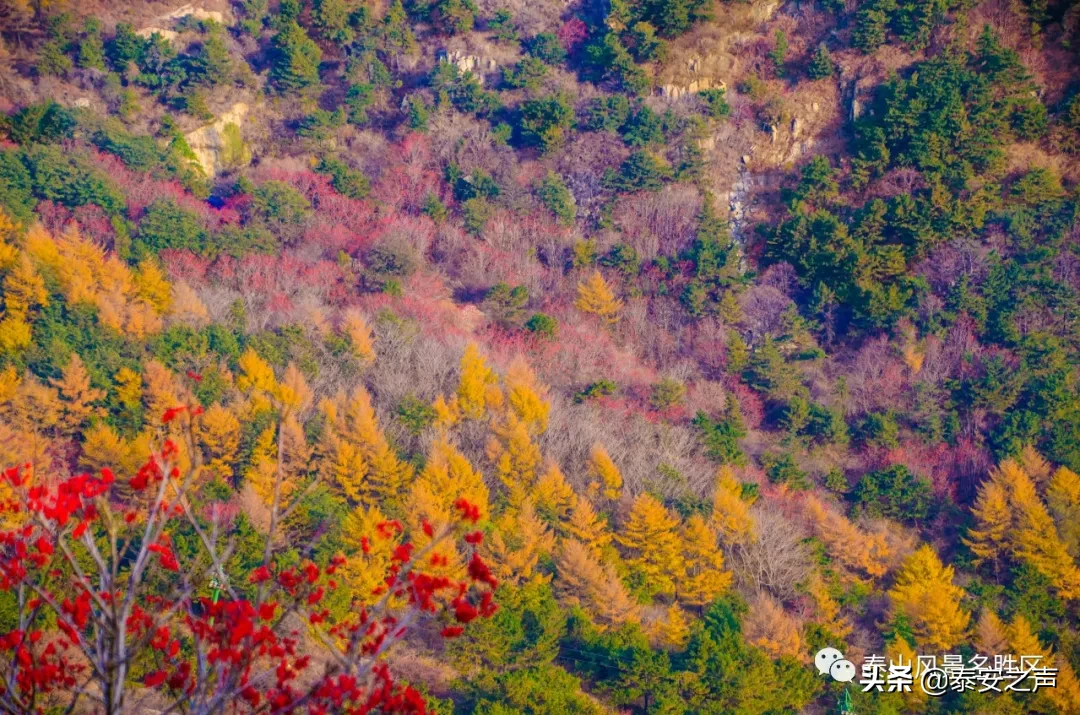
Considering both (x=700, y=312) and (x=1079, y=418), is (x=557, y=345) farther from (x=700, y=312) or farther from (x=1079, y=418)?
(x=1079, y=418)

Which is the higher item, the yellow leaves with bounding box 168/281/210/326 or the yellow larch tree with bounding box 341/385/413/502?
the yellow leaves with bounding box 168/281/210/326

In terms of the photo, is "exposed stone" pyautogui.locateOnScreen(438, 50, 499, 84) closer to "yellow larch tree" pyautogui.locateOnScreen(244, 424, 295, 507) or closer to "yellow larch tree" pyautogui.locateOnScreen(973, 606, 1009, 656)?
"yellow larch tree" pyautogui.locateOnScreen(244, 424, 295, 507)

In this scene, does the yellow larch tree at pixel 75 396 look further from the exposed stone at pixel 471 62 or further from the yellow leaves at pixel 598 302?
the exposed stone at pixel 471 62

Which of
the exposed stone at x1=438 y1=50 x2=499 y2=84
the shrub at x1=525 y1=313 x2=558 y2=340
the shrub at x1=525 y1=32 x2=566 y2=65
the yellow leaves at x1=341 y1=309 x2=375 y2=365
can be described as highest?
the shrub at x1=525 y1=32 x2=566 y2=65

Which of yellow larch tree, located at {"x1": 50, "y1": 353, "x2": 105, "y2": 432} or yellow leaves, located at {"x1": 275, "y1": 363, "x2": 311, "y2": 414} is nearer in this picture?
yellow larch tree, located at {"x1": 50, "y1": 353, "x2": 105, "y2": 432}

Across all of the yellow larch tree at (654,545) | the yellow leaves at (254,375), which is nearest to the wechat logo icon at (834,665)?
the yellow larch tree at (654,545)

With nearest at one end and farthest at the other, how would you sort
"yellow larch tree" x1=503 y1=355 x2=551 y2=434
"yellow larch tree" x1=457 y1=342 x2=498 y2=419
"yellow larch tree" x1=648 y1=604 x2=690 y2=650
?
→ "yellow larch tree" x1=648 y1=604 x2=690 y2=650 → "yellow larch tree" x1=503 y1=355 x2=551 y2=434 → "yellow larch tree" x1=457 y1=342 x2=498 y2=419

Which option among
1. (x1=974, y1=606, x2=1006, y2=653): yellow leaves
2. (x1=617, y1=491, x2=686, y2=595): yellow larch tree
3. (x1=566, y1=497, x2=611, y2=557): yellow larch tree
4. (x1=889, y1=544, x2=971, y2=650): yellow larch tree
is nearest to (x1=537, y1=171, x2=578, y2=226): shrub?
(x1=566, y1=497, x2=611, y2=557): yellow larch tree

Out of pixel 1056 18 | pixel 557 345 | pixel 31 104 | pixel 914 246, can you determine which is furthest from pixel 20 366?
pixel 1056 18
